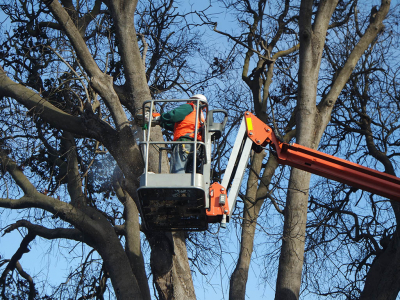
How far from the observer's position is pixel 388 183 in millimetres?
6836

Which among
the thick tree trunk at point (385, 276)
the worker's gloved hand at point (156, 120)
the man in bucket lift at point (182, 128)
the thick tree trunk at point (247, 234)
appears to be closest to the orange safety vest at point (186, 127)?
the man in bucket lift at point (182, 128)

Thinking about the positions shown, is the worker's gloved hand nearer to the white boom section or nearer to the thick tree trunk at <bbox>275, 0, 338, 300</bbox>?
the white boom section

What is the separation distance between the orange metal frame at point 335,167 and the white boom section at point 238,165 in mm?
276

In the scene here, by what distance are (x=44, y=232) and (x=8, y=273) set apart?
4.53 feet

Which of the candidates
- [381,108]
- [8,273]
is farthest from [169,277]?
[381,108]

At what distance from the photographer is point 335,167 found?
6805 mm

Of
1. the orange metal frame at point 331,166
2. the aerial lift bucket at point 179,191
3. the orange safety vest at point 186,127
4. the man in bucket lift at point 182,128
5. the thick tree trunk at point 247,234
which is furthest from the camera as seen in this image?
the thick tree trunk at point 247,234

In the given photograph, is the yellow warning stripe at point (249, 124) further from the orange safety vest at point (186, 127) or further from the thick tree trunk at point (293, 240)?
the thick tree trunk at point (293, 240)

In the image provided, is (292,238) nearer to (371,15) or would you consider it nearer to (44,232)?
(44,232)

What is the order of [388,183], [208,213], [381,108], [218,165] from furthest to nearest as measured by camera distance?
1. [381,108]
2. [218,165]
3. [388,183]
4. [208,213]

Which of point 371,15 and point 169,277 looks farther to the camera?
point 371,15

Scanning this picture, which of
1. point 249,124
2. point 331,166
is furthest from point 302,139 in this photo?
point 249,124

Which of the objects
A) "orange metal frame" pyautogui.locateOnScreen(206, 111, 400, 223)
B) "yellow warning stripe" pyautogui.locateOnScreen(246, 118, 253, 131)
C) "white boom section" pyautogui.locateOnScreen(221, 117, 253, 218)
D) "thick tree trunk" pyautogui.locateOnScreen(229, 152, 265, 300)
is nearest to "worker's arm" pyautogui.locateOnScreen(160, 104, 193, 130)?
"white boom section" pyautogui.locateOnScreen(221, 117, 253, 218)

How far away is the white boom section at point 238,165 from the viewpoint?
20.2 feet
